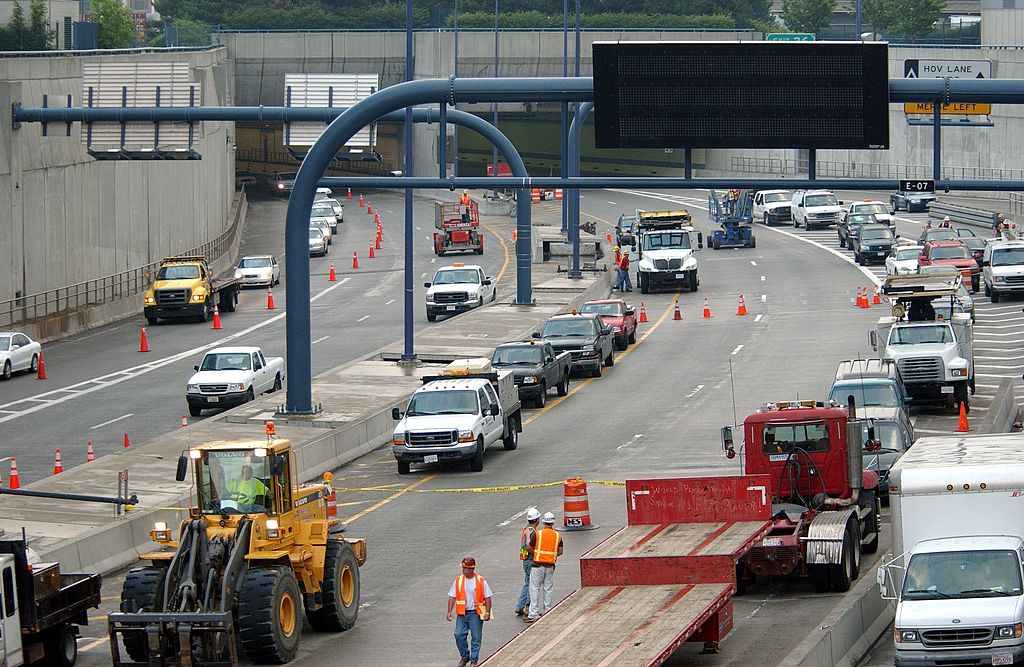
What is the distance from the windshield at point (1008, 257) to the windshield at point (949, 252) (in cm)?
264

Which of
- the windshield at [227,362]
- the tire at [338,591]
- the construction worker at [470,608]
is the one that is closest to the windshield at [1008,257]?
the windshield at [227,362]

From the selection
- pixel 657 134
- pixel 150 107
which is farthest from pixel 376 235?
pixel 657 134

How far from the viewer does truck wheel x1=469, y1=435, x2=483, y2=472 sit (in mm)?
33312

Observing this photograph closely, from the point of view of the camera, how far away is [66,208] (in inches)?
2194

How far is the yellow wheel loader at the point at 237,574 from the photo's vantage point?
1834cm

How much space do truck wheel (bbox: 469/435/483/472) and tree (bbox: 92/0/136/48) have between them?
242ft

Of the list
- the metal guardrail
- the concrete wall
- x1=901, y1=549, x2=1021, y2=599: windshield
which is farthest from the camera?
the metal guardrail

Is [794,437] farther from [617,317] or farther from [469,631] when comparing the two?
[617,317]

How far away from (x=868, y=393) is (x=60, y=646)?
1780 cm

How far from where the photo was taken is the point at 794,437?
2470 centimetres

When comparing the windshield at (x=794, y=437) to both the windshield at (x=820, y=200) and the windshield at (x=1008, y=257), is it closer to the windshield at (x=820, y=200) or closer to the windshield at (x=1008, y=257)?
the windshield at (x=1008, y=257)

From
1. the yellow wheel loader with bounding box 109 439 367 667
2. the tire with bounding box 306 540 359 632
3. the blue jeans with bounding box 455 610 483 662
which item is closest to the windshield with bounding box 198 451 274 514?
the yellow wheel loader with bounding box 109 439 367 667

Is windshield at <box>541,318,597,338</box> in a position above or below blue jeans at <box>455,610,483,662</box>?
above

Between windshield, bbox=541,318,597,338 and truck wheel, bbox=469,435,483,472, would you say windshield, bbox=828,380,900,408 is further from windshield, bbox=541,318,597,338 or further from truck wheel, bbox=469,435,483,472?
windshield, bbox=541,318,597,338
